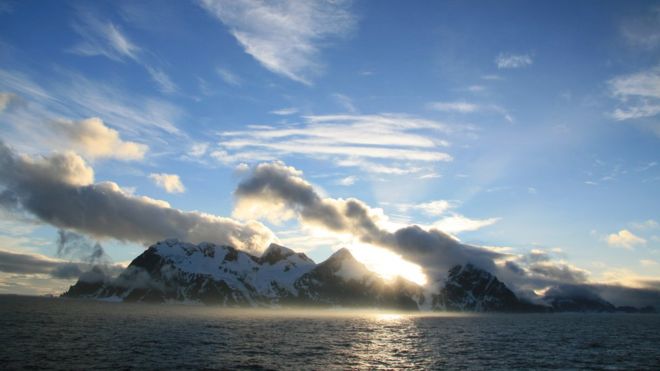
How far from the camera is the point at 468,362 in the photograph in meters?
78.4

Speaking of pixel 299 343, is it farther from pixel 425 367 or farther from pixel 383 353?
pixel 425 367

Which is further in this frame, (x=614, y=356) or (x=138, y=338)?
(x=138, y=338)

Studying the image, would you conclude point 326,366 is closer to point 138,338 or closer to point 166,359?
point 166,359

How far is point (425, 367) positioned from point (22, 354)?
62502mm

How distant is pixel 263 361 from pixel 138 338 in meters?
43.5

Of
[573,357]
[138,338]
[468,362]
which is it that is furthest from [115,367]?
[573,357]

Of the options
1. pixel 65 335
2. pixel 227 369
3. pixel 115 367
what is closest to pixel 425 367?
pixel 227 369

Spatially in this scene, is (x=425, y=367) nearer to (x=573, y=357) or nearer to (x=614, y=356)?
(x=573, y=357)

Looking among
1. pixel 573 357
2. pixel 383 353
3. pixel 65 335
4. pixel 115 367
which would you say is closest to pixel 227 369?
pixel 115 367

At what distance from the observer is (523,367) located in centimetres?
7344

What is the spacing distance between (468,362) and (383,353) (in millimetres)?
18729

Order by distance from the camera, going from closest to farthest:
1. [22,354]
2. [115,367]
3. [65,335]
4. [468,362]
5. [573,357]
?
[115,367] < [22,354] < [468,362] < [573,357] < [65,335]

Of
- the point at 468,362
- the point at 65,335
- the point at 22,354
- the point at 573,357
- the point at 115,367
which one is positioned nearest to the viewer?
the point at 115,367

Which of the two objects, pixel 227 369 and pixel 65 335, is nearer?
pixel 227 369
